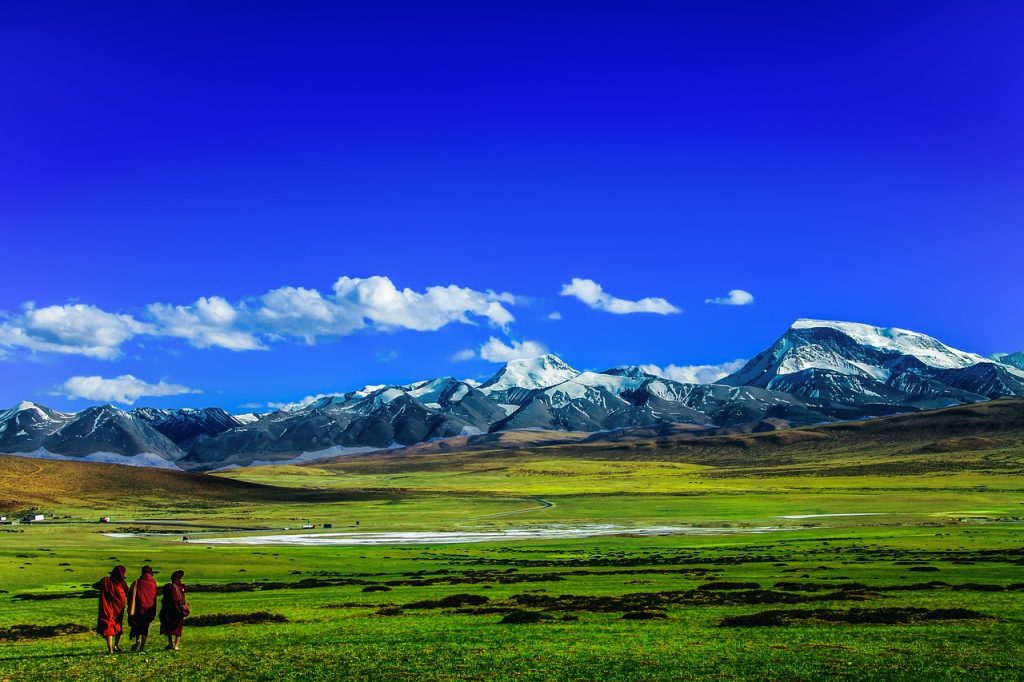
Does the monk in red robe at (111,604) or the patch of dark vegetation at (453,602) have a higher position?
the monk in red robe at (111,604)

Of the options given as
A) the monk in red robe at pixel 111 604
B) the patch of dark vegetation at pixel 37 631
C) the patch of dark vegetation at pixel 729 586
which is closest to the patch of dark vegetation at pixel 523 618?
the patch of dark vegetation at pixel 729 586

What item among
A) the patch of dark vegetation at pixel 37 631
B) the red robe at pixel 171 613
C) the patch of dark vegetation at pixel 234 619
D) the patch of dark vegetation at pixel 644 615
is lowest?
the patch of dark vegetation at pixel 644 615

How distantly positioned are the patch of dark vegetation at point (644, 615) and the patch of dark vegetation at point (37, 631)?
82.1 ft

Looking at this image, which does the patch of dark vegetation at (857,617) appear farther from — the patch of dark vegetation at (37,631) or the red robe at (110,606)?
the patch of dark vegetation at (37,631)

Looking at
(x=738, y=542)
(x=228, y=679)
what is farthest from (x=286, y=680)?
(x=738, y=542)

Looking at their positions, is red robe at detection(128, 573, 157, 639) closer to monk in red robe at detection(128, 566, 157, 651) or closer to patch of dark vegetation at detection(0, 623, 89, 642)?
monk in red robe at detection(128, 566, 157, 651)

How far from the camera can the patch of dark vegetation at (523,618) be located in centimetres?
4181

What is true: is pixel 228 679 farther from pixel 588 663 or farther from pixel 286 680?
pixel 588 663

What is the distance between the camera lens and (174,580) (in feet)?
104

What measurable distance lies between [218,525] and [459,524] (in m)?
41.6

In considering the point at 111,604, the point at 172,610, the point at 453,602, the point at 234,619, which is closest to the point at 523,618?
the point at 453,602

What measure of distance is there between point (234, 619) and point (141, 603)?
12672 millimetres

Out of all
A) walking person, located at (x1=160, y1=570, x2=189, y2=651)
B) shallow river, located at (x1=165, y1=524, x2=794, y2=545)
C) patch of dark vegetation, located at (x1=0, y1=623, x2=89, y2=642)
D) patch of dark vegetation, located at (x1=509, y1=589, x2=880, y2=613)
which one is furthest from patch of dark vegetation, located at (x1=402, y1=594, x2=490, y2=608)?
shallow river, located at (x1=165, y1=524, x2=794, y2=545)

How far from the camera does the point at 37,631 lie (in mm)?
40594
